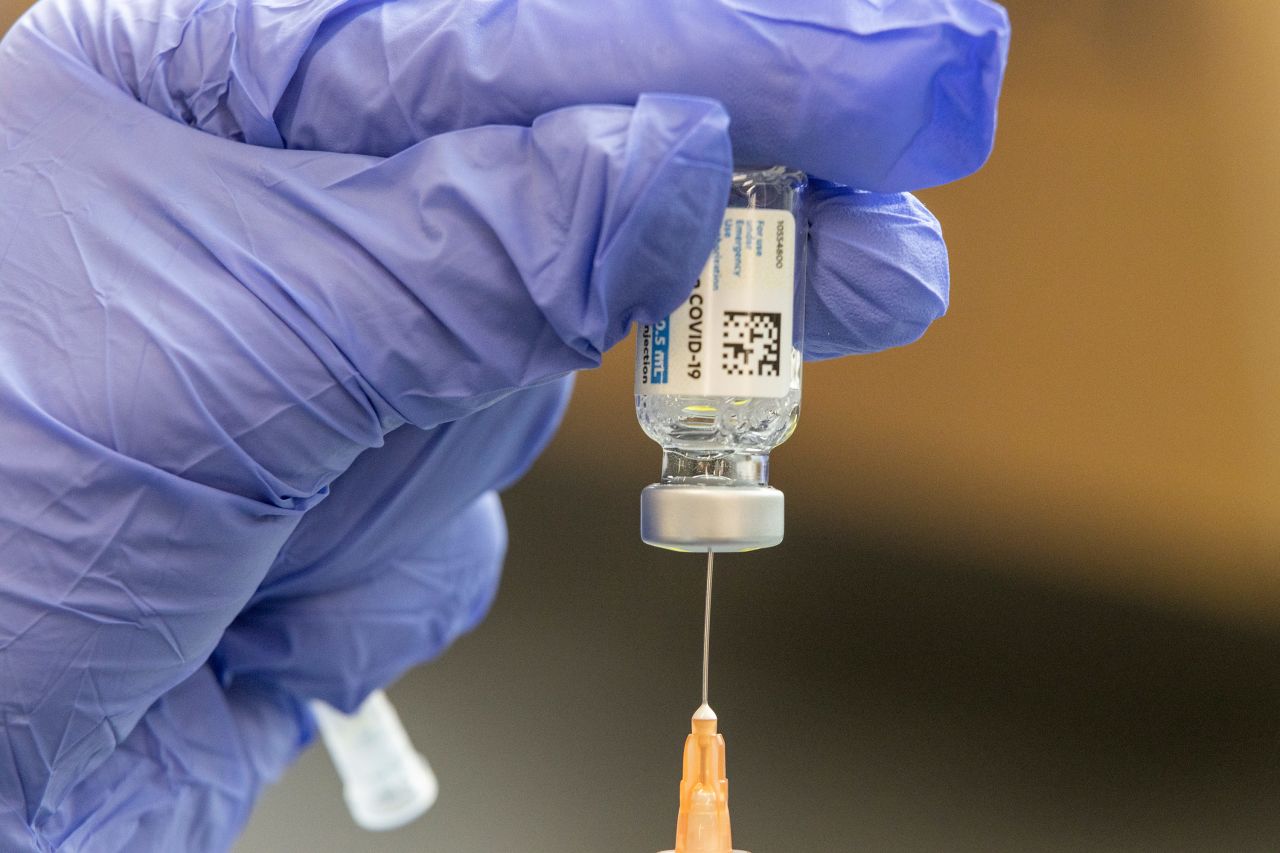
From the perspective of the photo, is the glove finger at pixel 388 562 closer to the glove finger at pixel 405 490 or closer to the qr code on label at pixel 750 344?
the glove finger at pixel 405 490

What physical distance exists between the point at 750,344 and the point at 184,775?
0.74m

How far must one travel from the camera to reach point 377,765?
141 cm

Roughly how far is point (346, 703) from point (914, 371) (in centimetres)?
124

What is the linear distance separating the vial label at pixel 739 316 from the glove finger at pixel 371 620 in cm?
57

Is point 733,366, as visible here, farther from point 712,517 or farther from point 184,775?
point 184,775

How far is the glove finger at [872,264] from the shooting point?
0.88 metres

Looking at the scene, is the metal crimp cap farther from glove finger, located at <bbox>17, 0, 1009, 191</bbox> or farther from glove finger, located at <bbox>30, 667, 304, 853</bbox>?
glove finger, located at <bbox>30, 667, 304, 853</bbox>

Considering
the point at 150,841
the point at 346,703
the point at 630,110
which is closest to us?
the point at 630,110

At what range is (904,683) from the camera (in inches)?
77.0

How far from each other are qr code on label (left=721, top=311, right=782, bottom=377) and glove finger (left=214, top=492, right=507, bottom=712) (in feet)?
1.94

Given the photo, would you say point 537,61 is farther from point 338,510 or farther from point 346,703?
point 346,703

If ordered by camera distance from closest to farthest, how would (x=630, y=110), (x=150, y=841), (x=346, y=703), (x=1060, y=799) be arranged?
(x=630, y=110) → (x=150, y=841) → (x=346, y=703) → (x=1060, y=799)

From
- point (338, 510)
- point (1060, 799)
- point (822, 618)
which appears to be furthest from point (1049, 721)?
point (338, 510)

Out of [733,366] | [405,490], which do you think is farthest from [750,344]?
[405,490]
